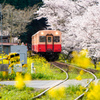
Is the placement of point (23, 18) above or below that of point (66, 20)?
above

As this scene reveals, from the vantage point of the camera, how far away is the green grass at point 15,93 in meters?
6.71

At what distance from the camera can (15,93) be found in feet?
24.4

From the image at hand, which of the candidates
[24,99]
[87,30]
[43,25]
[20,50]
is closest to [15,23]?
[43,25]

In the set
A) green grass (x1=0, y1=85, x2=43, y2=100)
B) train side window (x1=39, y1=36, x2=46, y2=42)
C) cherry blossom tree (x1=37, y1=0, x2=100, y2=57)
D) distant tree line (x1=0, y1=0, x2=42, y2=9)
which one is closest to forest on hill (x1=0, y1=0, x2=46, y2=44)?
distant tree line (x1=0, y1=0, x2=42, y2=9)

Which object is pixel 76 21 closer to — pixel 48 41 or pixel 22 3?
pixel 48 41

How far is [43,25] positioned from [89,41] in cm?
1992

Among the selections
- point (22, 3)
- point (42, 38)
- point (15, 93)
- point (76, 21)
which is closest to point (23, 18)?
point (22, 3)

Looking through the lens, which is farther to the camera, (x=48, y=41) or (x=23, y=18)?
(x=23, y=18)

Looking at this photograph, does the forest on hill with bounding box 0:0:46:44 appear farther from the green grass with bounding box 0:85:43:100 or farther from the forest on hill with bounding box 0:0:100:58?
the green grass with bounding box 0:85:43:100

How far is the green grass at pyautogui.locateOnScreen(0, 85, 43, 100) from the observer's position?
6712 mm

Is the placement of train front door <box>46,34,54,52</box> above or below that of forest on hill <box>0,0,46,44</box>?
below

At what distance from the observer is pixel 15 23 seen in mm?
35750

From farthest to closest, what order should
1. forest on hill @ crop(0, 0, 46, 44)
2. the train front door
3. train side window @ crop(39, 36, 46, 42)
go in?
1. forest on hill @ crop(0, 0, 46, 44)
2. the train front door
3. train side window @ crop(39, 36, 46, 42)

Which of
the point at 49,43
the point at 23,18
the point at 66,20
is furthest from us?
the point at 23,18
